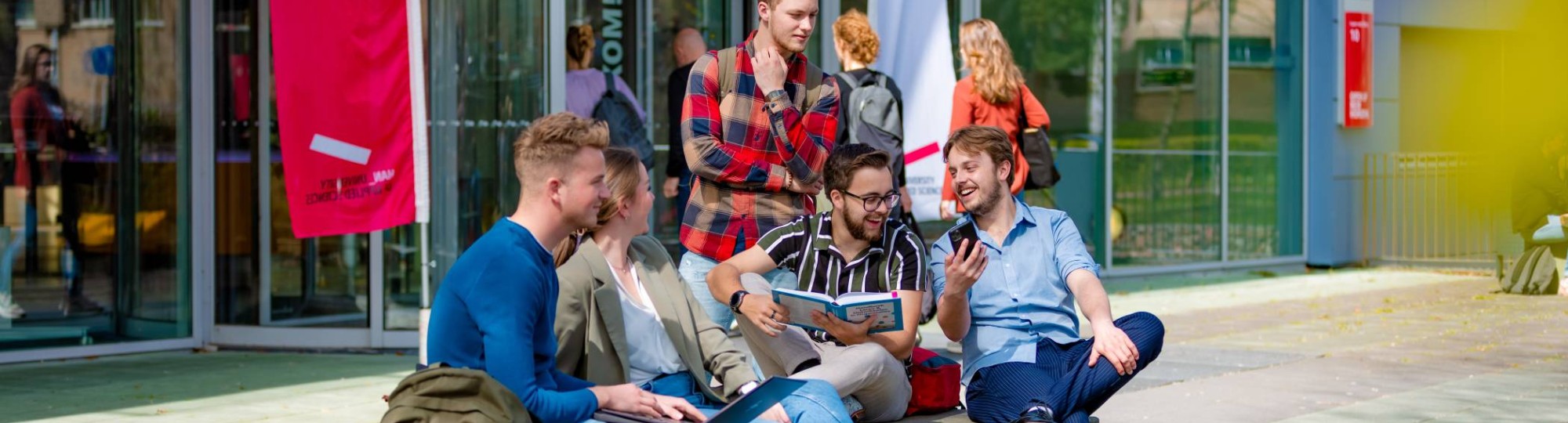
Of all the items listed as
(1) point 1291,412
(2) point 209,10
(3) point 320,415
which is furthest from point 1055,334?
(2) point 209,10

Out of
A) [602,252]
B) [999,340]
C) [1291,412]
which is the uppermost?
[602,252]

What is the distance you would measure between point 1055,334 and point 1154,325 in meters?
0.32

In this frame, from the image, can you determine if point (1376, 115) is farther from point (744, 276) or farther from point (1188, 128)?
point (744, 276)

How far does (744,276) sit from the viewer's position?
4820mm

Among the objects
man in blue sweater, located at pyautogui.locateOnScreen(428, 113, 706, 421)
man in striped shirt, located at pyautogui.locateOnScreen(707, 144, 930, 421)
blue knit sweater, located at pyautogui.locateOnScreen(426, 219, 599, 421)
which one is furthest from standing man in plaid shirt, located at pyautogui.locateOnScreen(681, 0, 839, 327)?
blue knit sweater, located at pyautogui.locateOnScreen(426, 219, 599, 421)

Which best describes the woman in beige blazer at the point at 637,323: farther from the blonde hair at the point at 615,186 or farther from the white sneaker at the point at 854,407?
the white sneaker at the point at 854,407

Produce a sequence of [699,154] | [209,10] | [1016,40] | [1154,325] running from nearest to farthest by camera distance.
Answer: [1154,325] < [699,154] < [209,10] < [1016,40]

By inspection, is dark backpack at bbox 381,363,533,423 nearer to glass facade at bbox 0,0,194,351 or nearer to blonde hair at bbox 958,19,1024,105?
blonde hair at bbox 958,19,1024,105

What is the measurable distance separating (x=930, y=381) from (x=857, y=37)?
11.0ft

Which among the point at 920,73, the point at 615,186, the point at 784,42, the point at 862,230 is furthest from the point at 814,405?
the point at 920,73

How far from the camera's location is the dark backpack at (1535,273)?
1224cm

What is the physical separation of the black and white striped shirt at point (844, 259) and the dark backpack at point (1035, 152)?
3593 mm

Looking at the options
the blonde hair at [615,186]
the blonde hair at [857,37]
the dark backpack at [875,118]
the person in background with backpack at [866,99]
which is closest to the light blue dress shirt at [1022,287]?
the blonde hair at [615,186]

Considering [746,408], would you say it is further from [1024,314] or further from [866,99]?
[866,99]
